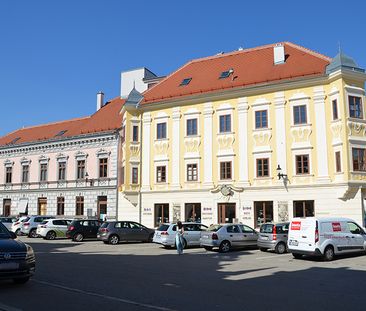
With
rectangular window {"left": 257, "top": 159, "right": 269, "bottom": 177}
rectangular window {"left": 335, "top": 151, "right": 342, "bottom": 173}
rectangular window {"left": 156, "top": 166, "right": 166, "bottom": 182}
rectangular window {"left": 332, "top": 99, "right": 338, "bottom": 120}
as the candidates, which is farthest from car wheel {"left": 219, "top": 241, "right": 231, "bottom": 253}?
rectangular window {"left": 156, "top": 166, "right": 166, "bottom": 182}

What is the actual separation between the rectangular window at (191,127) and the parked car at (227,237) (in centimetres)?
1179

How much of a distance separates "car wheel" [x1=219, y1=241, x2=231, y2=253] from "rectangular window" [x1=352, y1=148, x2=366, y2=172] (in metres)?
10.7

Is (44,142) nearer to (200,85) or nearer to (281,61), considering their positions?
(200,85)

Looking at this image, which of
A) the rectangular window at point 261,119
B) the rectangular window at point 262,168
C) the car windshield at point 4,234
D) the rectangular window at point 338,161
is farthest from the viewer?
the rectangular window at point 261,119

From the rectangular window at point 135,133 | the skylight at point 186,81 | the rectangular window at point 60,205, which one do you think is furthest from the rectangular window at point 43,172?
the skylight at point 186,81

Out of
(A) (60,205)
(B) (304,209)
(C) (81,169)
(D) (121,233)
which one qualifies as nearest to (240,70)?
(B) (304,209)

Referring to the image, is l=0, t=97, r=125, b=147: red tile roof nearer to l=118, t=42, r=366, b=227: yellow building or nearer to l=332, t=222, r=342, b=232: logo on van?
l=118, t=42, r=366, b=227: yellow building

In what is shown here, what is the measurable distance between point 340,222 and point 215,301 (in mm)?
11919

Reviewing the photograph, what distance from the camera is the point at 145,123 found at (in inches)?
1384

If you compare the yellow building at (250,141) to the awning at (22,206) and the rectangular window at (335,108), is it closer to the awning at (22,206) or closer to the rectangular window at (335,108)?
the rectangular window at (335,108)

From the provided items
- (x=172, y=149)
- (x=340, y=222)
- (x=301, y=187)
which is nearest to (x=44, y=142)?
(x=172, y=149)

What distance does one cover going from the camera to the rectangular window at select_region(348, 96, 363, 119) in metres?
27.8

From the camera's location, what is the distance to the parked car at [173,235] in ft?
77.1

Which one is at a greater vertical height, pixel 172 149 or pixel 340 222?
pixel 172 149
